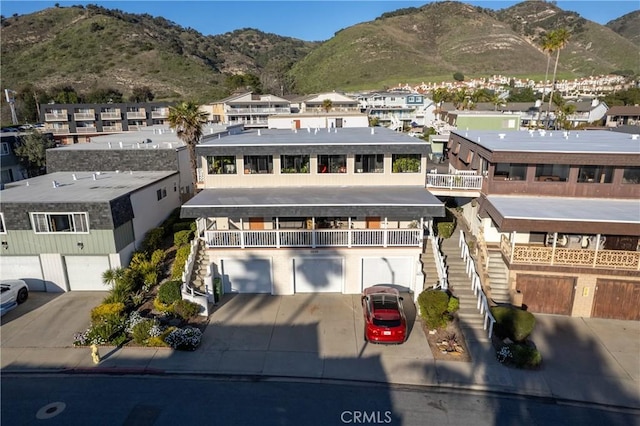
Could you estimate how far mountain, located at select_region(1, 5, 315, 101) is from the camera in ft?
366

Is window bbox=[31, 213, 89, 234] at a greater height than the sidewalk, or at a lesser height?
greater

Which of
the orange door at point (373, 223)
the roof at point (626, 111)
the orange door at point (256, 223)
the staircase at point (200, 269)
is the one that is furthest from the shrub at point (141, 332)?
the roof at point (626, 111)

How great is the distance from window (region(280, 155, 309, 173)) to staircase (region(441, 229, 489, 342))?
31.3ft

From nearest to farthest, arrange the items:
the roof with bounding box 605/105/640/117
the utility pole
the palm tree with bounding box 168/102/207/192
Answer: the palm tree with bounding box 168/102/207/192 → the roof with bounding box 605/105/640/117 → the utility pole

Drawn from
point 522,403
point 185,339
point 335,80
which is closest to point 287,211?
point 185,339

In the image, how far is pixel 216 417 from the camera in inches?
492

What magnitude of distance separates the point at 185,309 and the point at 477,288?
14424mm

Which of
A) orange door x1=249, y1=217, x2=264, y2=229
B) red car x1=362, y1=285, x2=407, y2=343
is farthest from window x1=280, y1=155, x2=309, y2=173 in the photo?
red car x1=362, y1=285, x2=407, y2=343

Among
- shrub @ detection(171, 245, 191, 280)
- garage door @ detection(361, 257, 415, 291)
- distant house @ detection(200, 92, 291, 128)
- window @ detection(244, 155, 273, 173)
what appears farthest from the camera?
distant house @ detection(200, 92, 291, 128)

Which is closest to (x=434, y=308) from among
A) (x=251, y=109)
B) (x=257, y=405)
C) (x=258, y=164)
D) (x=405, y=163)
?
(x=405, y=163)

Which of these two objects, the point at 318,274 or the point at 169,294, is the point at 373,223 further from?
the point at 169,294

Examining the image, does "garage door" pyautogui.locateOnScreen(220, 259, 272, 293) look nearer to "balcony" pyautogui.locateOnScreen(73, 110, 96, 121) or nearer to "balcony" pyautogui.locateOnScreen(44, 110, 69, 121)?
"balcony" pyautogui.locateOnScreen(73, 110, 96, 121)

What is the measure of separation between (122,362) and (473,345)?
1481 centimetres

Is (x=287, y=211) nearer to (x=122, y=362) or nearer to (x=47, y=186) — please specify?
(x=122, y=362)
